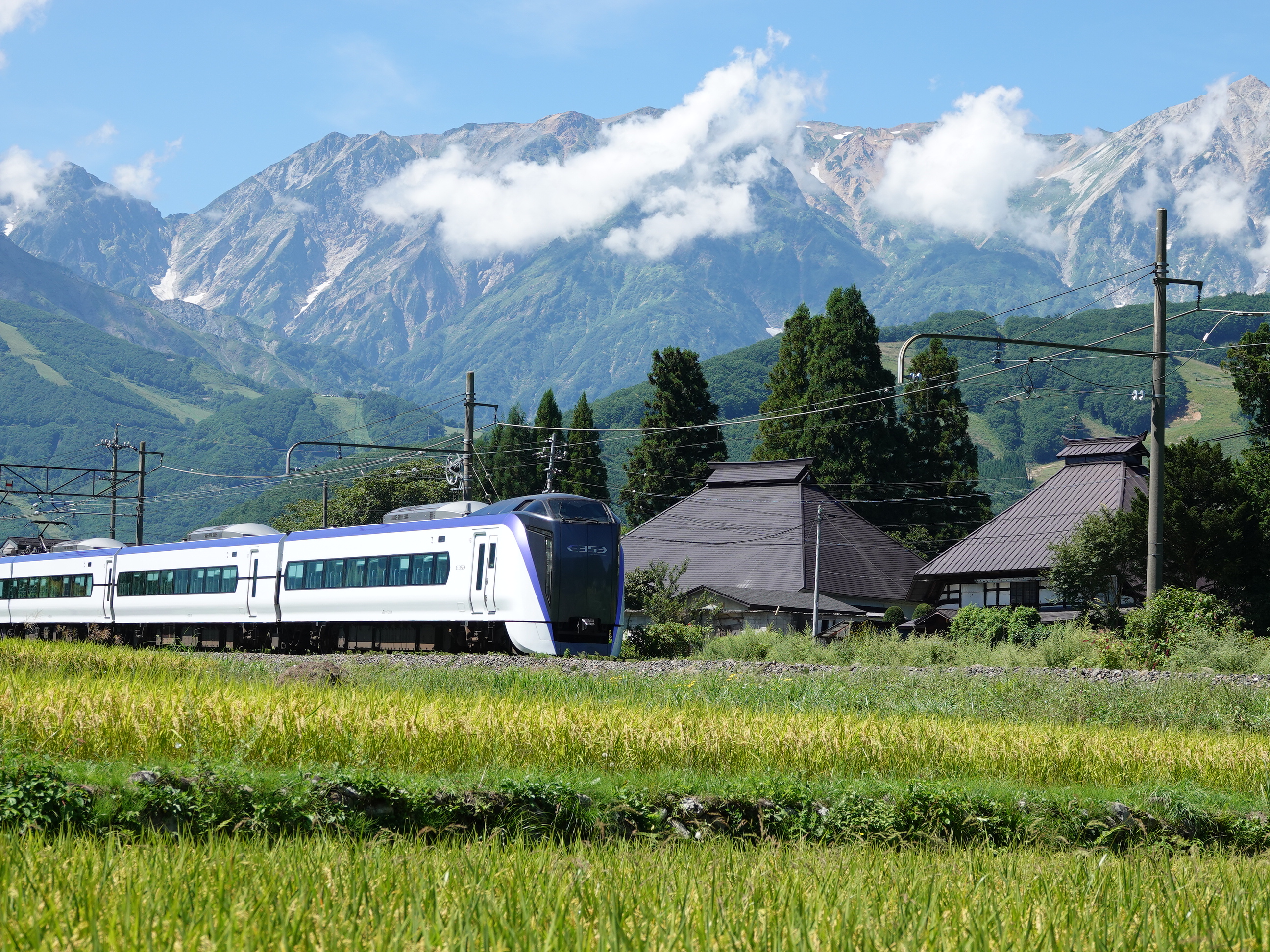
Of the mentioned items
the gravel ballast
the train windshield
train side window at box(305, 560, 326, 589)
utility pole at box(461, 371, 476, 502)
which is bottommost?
the gravel ballast

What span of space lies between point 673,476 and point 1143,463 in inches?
906

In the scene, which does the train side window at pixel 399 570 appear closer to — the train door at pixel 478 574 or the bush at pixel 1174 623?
the train door at pixel 478 574

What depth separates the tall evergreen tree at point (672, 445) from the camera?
61000mm

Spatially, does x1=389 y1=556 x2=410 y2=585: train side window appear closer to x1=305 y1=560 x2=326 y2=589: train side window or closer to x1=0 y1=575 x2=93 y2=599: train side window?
x1=305 y1=560 x2=326 y2=589: train side window

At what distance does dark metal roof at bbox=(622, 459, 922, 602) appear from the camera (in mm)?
47250

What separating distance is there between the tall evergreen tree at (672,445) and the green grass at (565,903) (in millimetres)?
54222

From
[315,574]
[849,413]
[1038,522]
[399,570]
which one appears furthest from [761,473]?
[399,570]

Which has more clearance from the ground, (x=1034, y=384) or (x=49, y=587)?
(x=1034, y=384)

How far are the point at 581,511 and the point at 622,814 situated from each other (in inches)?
651

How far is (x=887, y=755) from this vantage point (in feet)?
35.6

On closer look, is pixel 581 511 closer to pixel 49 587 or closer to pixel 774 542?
pixel 49 587

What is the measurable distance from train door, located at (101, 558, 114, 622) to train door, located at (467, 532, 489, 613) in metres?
16.4

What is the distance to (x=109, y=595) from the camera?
36562 mm

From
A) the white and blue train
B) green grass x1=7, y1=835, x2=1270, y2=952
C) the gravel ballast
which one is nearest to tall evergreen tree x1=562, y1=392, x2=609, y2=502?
the white and blue train
